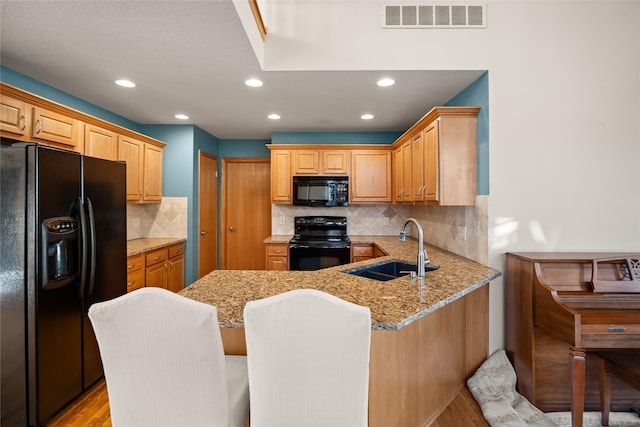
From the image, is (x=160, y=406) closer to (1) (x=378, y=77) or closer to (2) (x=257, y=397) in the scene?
(2) (x=257, y=397)

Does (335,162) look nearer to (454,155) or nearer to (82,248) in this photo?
(454,155)

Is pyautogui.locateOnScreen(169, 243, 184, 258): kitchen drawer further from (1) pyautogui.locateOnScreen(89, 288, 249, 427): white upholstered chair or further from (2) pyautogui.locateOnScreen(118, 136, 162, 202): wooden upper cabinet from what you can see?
(1) pyautogui.locateOnScreen(89, 288, 249, 427): white upholstered chair

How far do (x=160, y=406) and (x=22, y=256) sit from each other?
54.4 inches

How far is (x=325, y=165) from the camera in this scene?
4359 mm

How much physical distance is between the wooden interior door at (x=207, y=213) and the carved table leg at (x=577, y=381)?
162 inches

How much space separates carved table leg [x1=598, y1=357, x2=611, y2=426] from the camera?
1891 millimetres

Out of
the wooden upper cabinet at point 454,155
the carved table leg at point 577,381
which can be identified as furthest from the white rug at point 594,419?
the wooden upper cabinet at point 454,155

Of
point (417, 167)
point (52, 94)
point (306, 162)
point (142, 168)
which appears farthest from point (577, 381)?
point (52, 94)

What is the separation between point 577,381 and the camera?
5.64ft

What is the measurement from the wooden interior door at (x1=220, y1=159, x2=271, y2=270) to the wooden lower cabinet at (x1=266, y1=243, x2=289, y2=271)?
1.19 meters

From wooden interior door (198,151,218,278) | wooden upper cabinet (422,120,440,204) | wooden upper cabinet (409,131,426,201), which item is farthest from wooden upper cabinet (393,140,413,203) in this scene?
wooden interior door (198,151,218,278)

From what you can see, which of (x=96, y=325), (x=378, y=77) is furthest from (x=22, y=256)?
(x=378, y=77)

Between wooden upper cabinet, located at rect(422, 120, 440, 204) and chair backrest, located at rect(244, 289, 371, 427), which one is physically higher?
wooden upper cabinet, located at rect(422, 120, 440, 204)

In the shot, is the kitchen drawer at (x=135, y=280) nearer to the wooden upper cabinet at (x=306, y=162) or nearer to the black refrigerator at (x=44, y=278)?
the black refrigerator at (x=44, y=278)
